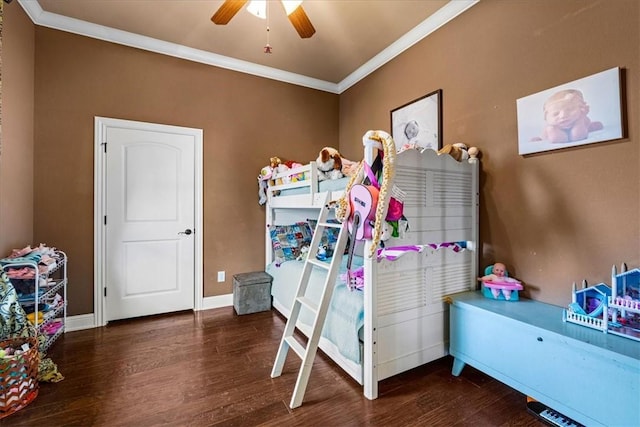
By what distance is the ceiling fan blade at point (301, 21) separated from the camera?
5.88 ft

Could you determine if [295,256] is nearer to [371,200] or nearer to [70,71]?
[371,200]

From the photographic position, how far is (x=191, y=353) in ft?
7.37

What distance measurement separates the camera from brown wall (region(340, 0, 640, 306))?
1529mm

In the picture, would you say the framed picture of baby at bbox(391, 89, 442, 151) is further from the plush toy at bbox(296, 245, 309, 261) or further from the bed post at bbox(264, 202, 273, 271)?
the bed post at bbox(264, 202, 273, 271)

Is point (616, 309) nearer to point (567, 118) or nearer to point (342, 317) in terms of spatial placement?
point (567, 118)

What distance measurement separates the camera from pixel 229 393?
1.75 metres

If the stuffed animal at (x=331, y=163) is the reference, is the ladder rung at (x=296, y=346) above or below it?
below

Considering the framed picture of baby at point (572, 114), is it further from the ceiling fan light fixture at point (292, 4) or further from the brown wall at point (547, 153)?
the ceiling fan light fixture at point (292, 4)

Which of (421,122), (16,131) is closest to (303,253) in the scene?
(421,122)

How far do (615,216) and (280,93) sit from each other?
11.0 ft

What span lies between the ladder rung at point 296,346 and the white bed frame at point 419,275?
13.8 inches

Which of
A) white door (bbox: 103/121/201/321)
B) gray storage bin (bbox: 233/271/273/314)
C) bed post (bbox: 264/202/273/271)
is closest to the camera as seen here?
white door (bbox: 103/121/201/321)

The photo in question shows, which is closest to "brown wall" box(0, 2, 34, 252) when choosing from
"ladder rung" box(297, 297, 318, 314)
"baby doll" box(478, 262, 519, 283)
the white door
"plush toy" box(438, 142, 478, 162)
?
the white door

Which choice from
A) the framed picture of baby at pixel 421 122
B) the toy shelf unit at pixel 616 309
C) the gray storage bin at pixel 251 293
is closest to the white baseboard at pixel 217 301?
the gray storage bin at pixel 251 293
